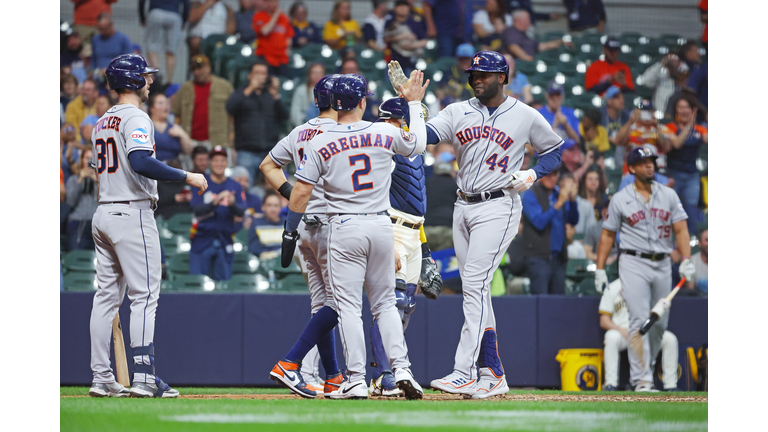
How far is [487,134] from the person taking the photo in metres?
5.33

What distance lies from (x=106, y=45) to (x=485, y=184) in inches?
253

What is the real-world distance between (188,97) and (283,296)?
125 inches

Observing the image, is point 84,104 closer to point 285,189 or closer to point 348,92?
point 285,189

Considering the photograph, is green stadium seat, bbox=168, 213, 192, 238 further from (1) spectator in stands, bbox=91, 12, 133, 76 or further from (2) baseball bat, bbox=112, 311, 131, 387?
(1) spectator in stands, bbox=91, 12, 133, 76

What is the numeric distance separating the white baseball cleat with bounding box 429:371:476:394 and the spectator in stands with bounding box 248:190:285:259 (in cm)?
333

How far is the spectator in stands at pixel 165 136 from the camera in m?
8.88

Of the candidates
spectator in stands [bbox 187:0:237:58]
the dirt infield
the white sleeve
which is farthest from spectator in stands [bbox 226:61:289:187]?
the white sleeve

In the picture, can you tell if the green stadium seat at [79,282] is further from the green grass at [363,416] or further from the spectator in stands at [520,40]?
the spectator in stands at [520,40]

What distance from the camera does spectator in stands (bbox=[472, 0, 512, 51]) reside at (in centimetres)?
1173

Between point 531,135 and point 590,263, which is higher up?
point 531,135

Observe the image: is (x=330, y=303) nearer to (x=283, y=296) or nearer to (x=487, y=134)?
(x=487, y=134)

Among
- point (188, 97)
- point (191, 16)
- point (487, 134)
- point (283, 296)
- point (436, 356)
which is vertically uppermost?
point (191, 16)

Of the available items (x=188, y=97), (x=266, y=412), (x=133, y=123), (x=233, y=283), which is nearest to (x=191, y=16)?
(x=188, y=97)


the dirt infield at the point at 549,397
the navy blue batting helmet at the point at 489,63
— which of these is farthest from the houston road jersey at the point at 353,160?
the dirt infield at the point at 549,397
